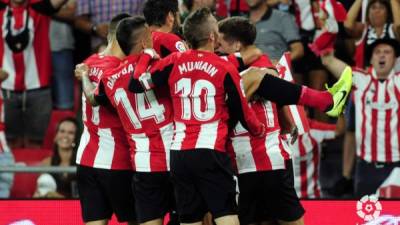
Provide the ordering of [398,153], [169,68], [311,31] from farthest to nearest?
[311,31] < [398,153] < [169,68]

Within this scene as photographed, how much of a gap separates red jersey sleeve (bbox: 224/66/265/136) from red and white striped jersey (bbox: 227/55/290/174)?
1.12 ft

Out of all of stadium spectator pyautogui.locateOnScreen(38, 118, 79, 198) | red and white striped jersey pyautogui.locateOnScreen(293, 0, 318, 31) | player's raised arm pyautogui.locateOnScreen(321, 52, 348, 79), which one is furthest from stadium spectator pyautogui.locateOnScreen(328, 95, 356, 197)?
stadium spectator pyautogui.locateOnScreen(38, 118, 79, 198)

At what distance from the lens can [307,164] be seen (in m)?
11.9

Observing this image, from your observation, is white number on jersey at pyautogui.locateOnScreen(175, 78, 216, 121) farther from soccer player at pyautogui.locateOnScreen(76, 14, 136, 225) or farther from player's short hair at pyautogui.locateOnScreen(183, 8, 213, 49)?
soccer player at pyautogui.locateOnScreen(76, 14, 136, 225)

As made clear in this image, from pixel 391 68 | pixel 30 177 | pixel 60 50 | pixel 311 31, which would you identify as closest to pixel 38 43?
→ pixel 60 50

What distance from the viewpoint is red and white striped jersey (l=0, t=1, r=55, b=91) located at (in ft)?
41.8

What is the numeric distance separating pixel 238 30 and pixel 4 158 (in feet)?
13.4

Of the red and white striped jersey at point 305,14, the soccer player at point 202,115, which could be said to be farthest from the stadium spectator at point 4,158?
the soccer player at point 202,115

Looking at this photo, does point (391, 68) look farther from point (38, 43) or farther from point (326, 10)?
point (38, 43)

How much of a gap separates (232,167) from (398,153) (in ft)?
10.5

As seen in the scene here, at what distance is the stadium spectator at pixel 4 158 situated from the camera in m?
11.8

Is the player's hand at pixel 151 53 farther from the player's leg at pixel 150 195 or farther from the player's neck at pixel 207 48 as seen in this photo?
the player's leg at pixel 150 195

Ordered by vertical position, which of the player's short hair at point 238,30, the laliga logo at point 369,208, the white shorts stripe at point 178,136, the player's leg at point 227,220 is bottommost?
the laliga logo at point 369,208

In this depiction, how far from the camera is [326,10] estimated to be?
12.2 metres
